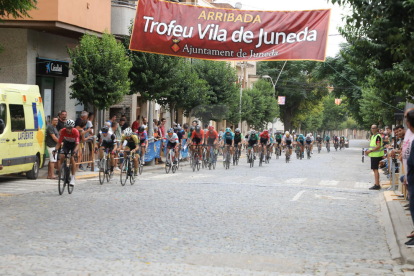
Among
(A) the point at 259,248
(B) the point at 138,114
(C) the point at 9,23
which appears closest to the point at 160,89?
(C) the point at 9,23

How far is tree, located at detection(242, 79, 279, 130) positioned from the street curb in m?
42.6

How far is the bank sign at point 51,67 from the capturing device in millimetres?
22203

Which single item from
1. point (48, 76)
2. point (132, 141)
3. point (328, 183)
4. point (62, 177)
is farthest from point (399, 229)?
point (48, 76)

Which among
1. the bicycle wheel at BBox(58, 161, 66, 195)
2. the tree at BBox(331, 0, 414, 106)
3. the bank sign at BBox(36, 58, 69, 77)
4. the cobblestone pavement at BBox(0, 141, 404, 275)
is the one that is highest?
the bank sign at BBox(36, 58, 69, 77)

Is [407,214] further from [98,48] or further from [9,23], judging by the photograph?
[9,23]

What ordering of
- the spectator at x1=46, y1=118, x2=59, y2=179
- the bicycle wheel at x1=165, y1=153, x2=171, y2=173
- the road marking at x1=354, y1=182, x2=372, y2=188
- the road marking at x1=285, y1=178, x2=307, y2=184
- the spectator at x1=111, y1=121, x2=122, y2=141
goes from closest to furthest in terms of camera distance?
the spectator at x1=46, y1=118, x2=59, y2=179, the road marking at x1=354, y1=182, x2=372, y2=188, the road marking at x1=285, y1=178, x2=307, y2=184, the spectator at x1=111, y1=121, x2=122, y2=141, the bicycle wheel at x1=165, y1=153, x2=171, y2=173

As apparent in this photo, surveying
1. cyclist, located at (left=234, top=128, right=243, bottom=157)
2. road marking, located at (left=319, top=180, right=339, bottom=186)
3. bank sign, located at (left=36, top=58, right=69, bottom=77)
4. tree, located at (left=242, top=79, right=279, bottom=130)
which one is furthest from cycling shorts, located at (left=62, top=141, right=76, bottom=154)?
tree, located at (left=242, top=79, right=279, bottom=130)

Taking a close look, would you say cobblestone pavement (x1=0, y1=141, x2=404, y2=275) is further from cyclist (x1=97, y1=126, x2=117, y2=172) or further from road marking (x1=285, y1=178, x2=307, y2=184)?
road marking (x1=285, y1=178, x2=307, y2=184)

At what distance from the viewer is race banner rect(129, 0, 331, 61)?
51.2ft

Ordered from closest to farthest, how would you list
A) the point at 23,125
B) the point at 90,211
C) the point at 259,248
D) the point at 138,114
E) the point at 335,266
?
the point at 335,266 → the point at 259,248 → the point at 90,211 → the point at 23,125 → the point at 138,114

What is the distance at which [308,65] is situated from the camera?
2931 inches

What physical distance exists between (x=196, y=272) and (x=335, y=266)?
168 cm

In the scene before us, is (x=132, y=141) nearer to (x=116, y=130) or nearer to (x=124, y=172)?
(x=124, y=172)

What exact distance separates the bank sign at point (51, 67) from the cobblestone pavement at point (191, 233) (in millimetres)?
8974
